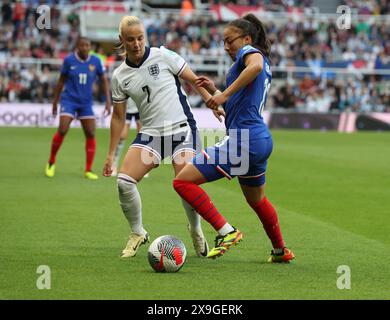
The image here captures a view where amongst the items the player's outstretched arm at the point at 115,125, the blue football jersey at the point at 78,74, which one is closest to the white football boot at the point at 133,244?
the player's outstretched arm at the point at 115,125

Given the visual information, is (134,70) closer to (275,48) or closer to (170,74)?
(170,74)

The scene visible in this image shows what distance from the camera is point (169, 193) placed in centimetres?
1498

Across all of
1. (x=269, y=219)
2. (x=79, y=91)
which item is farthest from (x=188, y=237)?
(x=79, y=91)

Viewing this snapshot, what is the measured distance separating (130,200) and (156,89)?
110cm

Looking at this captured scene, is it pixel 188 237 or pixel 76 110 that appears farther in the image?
pixel 76 110

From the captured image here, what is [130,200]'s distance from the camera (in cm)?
900

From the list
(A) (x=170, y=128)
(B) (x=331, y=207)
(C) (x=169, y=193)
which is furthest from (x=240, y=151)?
(C) (x=169, y=193)

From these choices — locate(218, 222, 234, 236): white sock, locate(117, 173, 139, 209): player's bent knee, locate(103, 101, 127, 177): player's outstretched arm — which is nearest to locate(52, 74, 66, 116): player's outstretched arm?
locate(103, 101, 127, 177): player's outstretched arm

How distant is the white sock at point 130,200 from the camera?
889 cm

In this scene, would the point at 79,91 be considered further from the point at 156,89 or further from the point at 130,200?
the point at 130,200

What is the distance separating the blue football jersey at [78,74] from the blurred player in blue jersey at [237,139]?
873cm
